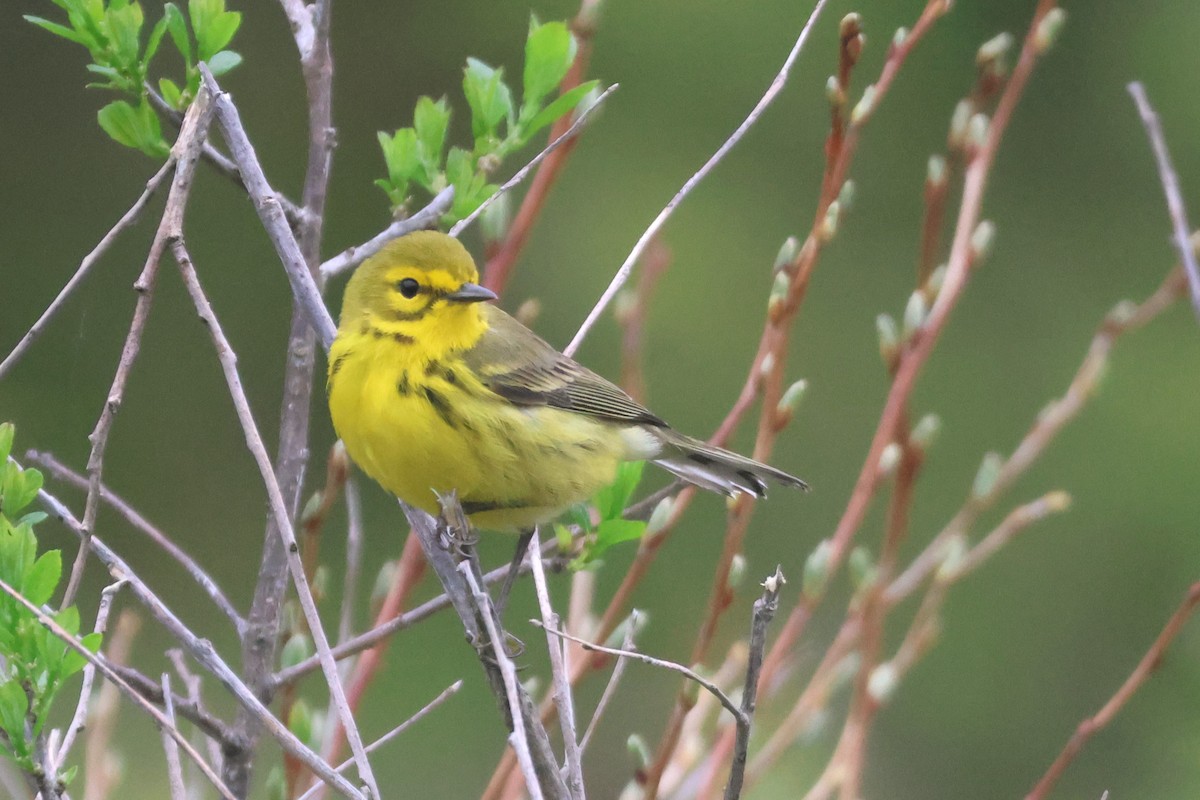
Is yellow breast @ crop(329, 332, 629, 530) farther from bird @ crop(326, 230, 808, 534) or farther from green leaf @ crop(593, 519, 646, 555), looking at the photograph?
green leaf @ crop(593, 519, 646, 555)

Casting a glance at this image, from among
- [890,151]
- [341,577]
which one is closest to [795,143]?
[890,151]

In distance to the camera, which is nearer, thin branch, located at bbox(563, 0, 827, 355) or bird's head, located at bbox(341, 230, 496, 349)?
thin branch, located at bbox(563, 0, 827, 355)

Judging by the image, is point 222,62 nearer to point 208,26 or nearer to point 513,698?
point 208,26

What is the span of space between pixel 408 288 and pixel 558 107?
841mm

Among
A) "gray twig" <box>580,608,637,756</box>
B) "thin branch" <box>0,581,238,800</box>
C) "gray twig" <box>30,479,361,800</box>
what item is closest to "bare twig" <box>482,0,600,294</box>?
"gray twig" <box>580,608,637,756</box>

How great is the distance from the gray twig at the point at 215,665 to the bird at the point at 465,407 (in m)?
0.74

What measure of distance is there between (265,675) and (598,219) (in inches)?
177

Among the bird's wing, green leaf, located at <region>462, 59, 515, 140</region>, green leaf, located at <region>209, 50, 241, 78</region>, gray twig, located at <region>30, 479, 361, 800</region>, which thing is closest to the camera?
gray twig, located at <region>30, 479, 361, 800</region>

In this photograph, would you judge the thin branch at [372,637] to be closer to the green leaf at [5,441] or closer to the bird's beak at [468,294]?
the green leaf at [5,441]

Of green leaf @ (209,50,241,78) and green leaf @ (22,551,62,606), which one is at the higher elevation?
green leaf @ (209,50,241,78)

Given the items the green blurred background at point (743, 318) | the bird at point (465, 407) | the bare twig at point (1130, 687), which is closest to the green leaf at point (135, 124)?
the bird at point (465, 407)

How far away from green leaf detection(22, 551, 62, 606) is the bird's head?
123 cm

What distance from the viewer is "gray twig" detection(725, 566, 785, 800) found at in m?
1.53

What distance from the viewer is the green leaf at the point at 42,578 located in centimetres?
175
